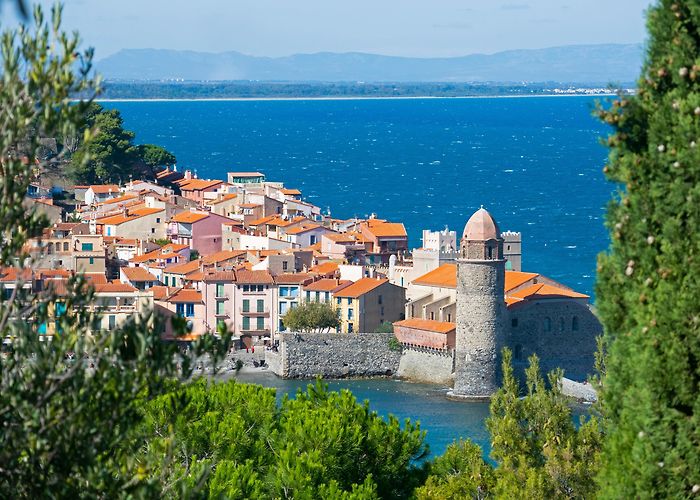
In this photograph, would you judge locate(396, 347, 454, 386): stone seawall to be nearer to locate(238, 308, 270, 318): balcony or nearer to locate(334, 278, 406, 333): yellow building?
locate(334, 278, 406, 333): yellow building

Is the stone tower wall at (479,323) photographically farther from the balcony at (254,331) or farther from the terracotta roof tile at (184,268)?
the terracotta roof tile at (184,268)

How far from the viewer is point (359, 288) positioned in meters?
55.7

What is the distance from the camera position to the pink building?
66.2 metres

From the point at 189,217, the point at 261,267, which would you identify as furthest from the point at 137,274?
the point at 189,217

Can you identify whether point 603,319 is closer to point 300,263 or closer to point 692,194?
point 692,194

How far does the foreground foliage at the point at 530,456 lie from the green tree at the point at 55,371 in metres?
10.3

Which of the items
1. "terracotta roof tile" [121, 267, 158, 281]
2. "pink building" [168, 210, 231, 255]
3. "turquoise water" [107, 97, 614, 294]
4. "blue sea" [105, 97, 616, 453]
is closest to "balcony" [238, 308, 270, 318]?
"terracotta roof tile" [121, 267, 158, 281]

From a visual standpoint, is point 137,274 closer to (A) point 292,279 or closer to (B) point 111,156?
(A) point 292,279

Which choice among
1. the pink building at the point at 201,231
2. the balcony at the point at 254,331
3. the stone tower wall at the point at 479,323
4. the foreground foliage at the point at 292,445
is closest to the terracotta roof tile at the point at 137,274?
the balcony at the point at 254,331

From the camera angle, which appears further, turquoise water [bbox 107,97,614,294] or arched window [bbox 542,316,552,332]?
turquoise water [bbox 107,97,614,294]

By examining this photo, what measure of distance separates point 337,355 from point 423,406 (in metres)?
7.65

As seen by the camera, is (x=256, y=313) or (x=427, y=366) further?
(x=256, y=313)

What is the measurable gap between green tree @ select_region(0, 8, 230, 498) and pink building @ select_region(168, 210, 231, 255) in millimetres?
56027

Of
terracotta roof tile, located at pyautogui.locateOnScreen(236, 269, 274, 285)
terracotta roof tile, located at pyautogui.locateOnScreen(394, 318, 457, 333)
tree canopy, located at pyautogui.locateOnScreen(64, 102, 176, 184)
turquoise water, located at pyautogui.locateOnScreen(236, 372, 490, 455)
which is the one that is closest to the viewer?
turquoise water, located at pyautogui.locateOnScreen(236, 372, 490, 455)
